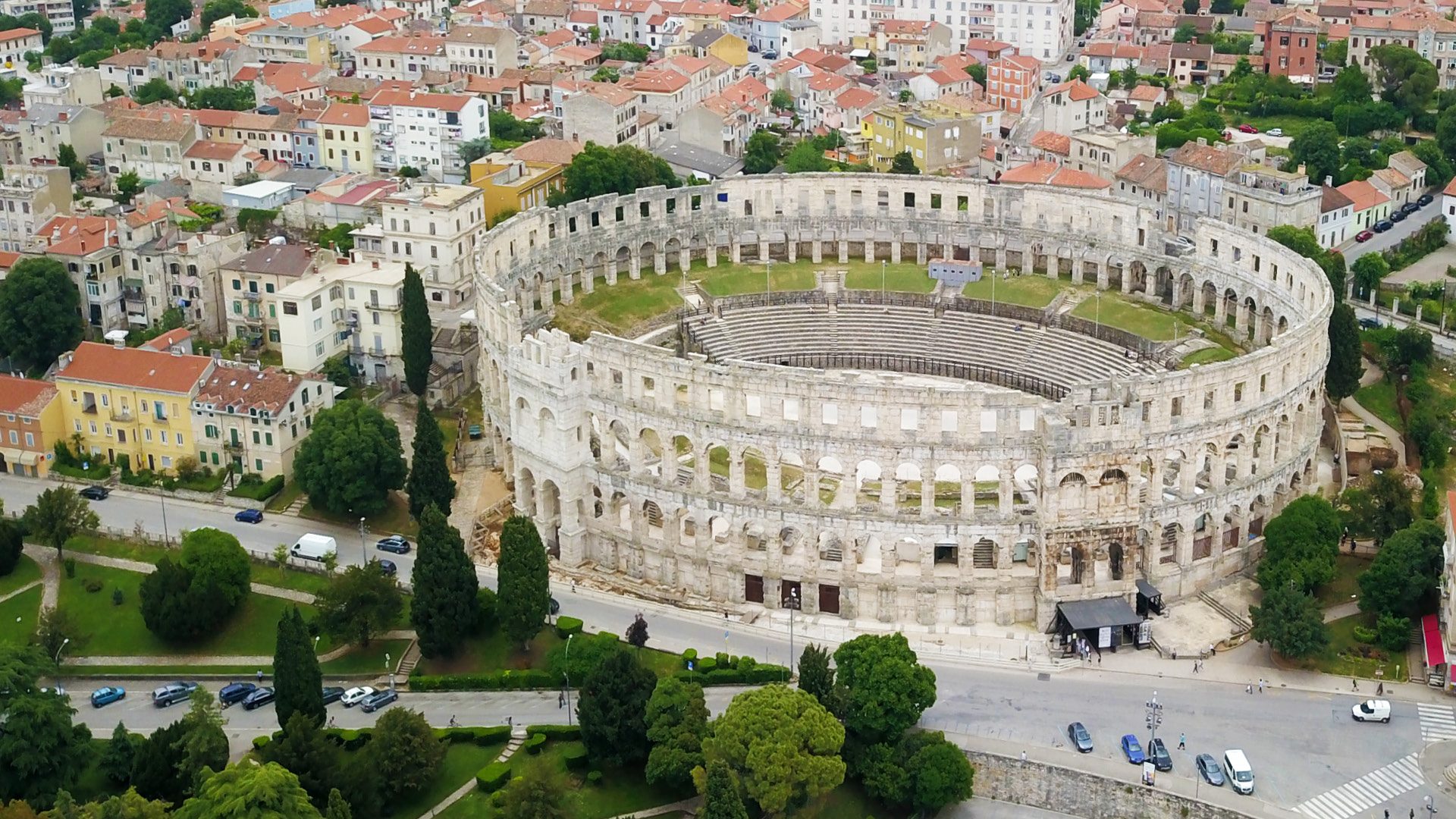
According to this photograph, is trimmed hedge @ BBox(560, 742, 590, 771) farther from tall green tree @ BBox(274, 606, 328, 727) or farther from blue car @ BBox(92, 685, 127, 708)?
blue car @ BBox(92, 685, 127, 708)

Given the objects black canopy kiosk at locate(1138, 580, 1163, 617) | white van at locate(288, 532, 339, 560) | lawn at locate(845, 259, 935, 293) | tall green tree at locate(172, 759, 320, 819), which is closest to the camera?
tall green tree at locate(172, 759, 320, 819)

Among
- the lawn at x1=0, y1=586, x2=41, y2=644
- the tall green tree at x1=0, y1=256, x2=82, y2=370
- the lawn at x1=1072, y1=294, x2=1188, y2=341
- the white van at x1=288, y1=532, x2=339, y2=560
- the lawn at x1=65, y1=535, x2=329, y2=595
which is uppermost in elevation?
the tall green tree at x1=0, y1=256, x2=82, y2=370

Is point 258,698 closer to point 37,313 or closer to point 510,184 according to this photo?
point 37,313

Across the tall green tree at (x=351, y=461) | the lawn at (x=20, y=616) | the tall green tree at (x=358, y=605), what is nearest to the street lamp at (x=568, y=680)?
the tall green tree at (x=358, y=605)

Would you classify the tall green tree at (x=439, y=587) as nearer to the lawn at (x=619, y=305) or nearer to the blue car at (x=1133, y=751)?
the blue car at (x=1133, y=751)

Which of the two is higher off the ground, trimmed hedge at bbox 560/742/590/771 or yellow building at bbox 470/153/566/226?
yellow building at bbox 470/153/566/226

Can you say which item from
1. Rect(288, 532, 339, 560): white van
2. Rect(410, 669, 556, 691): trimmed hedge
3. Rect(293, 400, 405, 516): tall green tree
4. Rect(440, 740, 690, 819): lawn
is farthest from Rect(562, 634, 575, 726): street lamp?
Rect(293, 400, 405, 516): tall green tree

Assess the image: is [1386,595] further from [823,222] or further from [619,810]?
[823,222]

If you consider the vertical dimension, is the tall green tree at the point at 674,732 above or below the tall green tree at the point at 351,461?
below
